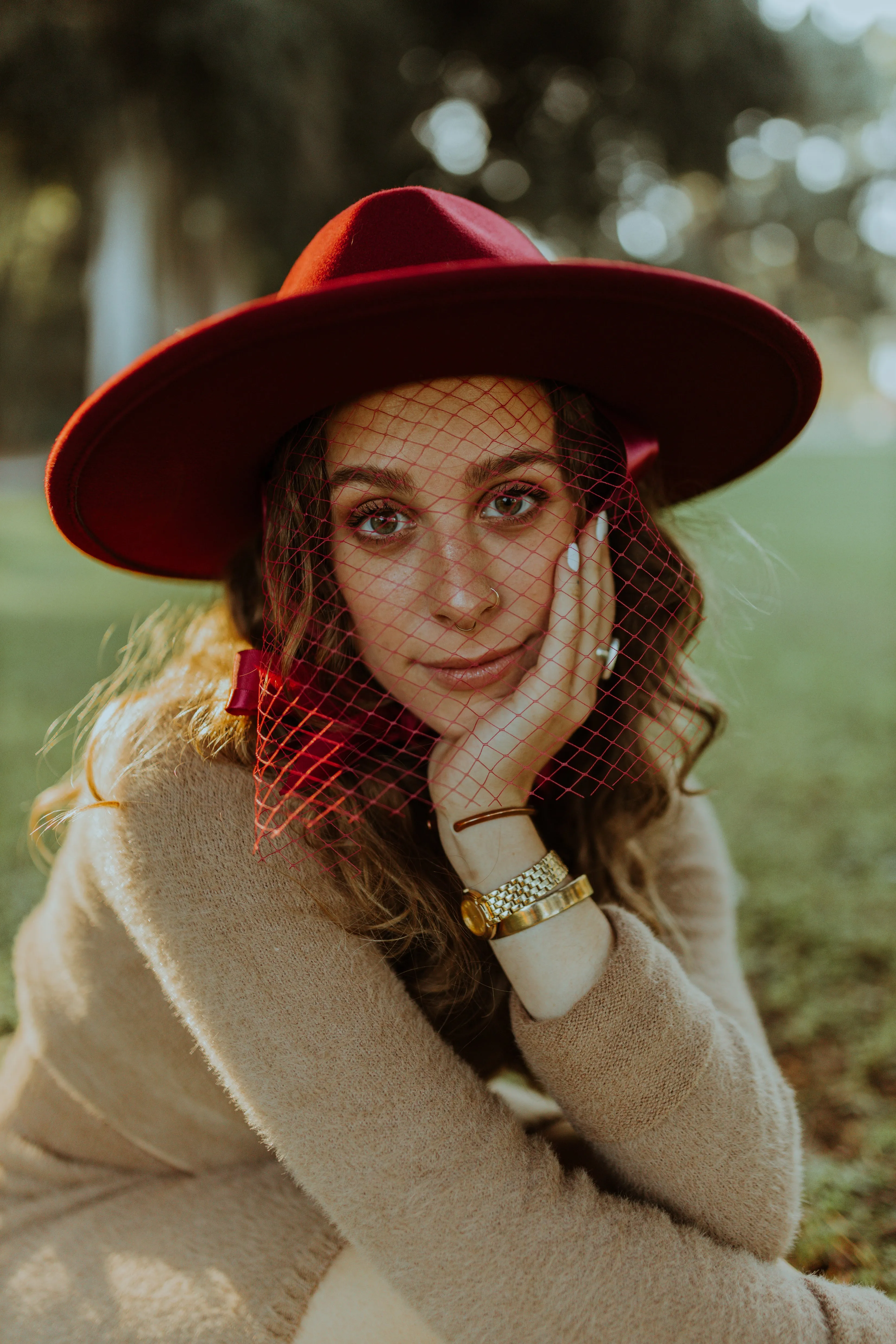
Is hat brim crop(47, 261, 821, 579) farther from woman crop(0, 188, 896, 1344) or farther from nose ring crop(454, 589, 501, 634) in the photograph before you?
nose ring crop(454, 589, 501, 634)

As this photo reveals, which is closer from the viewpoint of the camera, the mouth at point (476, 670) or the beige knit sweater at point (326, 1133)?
the beige knit sweater at point (326, 1133)

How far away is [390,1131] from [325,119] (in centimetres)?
871

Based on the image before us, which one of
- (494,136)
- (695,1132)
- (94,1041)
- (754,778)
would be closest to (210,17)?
(494,136)

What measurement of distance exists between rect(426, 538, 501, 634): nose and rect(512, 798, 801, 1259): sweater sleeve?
2.06ft

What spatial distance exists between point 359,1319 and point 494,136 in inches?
408

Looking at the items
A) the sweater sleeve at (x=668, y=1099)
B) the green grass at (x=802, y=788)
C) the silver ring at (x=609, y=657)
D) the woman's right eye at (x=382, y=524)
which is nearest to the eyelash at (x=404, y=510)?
the woman's right eye at (x=382, y=524)

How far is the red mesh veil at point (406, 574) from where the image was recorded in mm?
1594

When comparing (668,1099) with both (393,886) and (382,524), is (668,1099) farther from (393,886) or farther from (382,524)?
(382,524)

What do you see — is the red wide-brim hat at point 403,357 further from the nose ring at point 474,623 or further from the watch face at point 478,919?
the watch face at point 478,919

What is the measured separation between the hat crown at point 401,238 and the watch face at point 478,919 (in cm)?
110

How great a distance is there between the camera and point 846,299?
13.5 m

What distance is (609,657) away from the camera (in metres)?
1.92

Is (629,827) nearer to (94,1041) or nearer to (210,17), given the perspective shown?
(94,1041)

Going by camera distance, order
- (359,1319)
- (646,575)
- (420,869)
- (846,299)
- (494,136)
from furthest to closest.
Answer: (846,299) → (494,136) → (646,575) → (420,869) → (359,1319)
